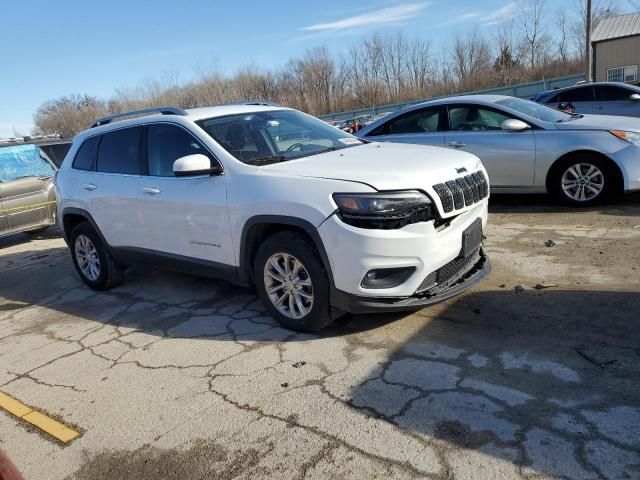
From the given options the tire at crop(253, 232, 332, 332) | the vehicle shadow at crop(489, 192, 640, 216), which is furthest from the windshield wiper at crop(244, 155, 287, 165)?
the vehicle shadow at crop(489, 192, 640, 216)

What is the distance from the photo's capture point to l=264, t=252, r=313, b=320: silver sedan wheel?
410cm

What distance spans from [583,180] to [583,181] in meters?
0.01

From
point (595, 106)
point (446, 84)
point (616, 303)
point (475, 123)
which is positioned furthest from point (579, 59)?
point (616, 303)

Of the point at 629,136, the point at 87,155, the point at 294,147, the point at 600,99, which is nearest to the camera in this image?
the point at 294,147

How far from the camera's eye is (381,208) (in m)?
3.62

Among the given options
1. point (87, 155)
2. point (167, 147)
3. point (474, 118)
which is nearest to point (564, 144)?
point (474, 118)

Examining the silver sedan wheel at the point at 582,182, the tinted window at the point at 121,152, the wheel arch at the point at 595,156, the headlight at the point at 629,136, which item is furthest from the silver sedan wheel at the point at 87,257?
the headlight at the point at 629,136

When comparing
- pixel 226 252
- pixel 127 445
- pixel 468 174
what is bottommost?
pixel 127 445

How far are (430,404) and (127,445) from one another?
1746 millimetres

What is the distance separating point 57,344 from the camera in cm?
485

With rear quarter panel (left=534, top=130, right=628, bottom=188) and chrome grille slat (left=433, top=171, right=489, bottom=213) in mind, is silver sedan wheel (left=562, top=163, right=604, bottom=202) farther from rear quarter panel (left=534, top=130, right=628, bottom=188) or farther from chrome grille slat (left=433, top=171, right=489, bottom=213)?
chrome grille slat (left=433, top=171, right=489, bottom=213)

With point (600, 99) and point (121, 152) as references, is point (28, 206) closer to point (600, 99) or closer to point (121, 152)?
point (121, 152)

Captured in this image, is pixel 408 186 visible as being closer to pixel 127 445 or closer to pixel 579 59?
pixel 127 445

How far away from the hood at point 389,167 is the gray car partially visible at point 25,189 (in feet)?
23.6
